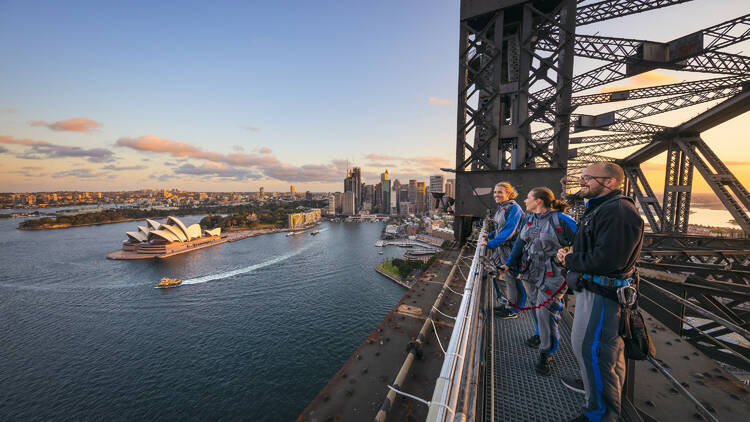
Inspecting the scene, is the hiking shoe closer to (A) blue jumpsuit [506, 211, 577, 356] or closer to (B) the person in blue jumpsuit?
(A) blue jumpsuit [506, 211, 577, 356]

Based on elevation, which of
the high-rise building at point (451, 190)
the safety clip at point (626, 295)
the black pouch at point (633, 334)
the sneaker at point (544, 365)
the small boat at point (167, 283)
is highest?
the high-rise building at point (451, 190)

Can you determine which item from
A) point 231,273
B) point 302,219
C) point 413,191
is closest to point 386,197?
point 413,191

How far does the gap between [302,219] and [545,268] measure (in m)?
94.4

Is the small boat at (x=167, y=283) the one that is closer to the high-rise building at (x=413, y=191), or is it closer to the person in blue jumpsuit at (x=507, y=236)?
the person in blue jumpsuit at (x=507, y=236)

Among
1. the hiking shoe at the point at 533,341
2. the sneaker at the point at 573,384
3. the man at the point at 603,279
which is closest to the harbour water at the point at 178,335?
the hiking shoe at the point at 533,341

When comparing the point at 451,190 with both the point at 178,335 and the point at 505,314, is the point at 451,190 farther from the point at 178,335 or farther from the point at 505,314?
the point at 505,314

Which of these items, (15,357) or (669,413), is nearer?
(669,413)

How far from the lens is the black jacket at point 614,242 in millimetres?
1754

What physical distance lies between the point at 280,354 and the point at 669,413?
2509 centimetres

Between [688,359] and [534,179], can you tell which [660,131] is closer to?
[534,179]

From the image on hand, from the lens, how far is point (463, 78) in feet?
25.3

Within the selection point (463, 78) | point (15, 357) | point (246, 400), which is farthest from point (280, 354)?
point (463, 78)

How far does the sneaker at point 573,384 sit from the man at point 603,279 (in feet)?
1.57

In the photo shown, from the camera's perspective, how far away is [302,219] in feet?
304
